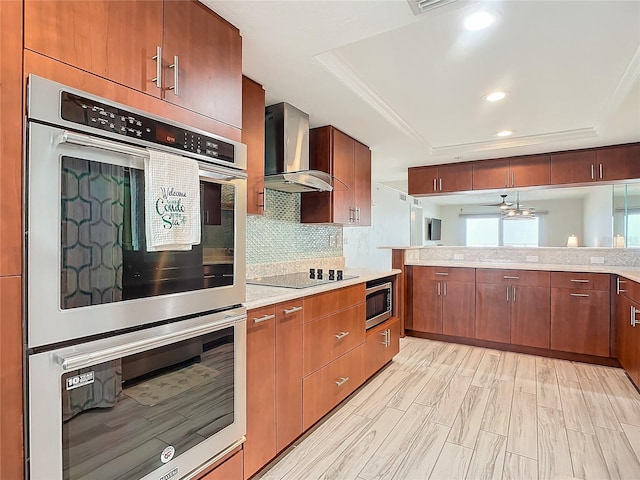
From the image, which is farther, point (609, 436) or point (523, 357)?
point (523, 357)

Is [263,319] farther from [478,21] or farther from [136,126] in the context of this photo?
[478,21]

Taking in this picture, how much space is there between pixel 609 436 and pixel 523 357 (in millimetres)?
1546

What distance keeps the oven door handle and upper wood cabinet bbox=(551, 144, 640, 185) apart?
3951 millimetres

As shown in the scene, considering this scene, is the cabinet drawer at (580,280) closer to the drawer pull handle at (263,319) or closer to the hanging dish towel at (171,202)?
the drawer pull handle at (263,319)

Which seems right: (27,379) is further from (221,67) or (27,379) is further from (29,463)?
(221,67)

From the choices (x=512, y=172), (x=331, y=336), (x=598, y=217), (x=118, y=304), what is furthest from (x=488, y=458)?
(x=598, y=217)

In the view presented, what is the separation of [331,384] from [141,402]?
1.42 metres

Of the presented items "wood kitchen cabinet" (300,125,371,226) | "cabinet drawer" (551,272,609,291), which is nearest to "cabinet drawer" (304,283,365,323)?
"wood kitchen cabinet" (300,125,371,226)

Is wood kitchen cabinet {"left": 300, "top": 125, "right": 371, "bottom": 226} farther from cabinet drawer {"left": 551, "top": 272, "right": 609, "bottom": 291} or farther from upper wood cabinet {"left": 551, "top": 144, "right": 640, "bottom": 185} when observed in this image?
upper wood cabinet {"left": 551, "top": 144, "right": 640, "bottom": 185}

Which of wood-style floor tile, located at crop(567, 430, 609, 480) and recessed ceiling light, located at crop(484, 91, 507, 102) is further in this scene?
recessed ceiling light, located at crop(484, 91, 507, 102)

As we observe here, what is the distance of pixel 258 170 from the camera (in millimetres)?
2188

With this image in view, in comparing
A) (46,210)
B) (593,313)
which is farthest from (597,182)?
(46,210)

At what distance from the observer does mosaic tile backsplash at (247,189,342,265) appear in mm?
2701

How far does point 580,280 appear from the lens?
→ 353 centimetres
